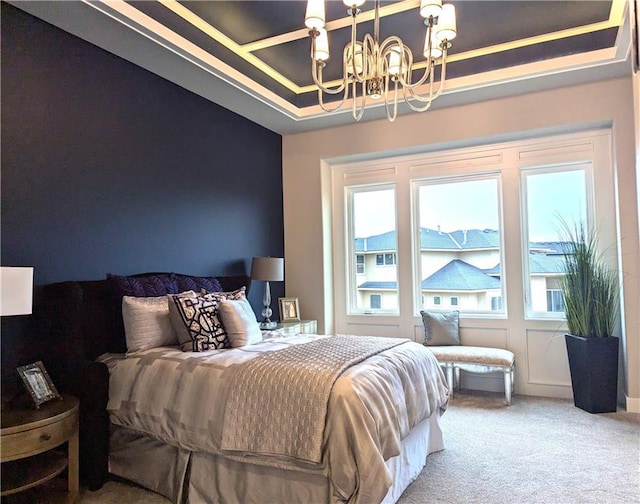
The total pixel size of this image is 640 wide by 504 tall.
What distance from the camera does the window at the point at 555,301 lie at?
4156 mm

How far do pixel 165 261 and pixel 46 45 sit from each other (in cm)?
167

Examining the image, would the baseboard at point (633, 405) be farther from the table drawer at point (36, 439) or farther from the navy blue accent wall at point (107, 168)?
the table drawer at point (36, 439)

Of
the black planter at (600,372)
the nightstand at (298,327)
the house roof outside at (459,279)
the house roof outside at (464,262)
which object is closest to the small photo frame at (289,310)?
the nightstand at (298,327)

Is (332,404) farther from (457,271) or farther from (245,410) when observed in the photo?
(457,271)

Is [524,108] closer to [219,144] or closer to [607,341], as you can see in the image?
[607,341]

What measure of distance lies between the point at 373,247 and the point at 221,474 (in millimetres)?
3273

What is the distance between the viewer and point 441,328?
174 inches

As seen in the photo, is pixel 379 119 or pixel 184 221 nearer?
pixel 184 221

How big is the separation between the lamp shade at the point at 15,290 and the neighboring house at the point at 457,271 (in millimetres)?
3588

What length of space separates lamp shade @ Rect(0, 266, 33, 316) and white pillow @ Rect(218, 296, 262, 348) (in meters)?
1.13

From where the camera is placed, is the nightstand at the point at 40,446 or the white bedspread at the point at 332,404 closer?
the white bedspread at the point at 332,404

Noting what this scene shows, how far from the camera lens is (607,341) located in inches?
140

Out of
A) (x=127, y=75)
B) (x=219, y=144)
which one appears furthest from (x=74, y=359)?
(x=219, y=144)

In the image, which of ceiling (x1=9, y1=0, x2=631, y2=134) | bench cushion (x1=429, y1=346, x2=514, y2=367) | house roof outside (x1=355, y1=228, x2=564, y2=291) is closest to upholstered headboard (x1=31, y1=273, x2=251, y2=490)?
ceiling (x1=9, y1=0, x2=631, y2=134)
